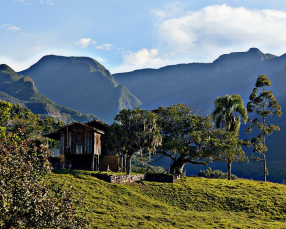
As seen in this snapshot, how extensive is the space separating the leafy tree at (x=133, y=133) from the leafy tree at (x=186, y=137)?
4546 millimetres

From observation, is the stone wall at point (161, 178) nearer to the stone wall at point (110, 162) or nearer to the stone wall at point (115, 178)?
the stone wall at point (115, 178)

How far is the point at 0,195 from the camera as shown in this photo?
1152 cm

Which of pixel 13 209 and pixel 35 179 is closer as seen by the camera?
pixel 13 209

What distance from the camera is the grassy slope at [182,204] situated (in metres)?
25.5

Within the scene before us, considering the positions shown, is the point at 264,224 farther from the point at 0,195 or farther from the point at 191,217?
the point at 0,195

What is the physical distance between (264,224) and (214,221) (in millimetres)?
4105

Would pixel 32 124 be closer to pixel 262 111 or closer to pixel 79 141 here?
pixel 79 141

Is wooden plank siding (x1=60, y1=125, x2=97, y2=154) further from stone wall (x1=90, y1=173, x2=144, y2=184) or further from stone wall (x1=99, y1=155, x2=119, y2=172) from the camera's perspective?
stone wall (x1=90, y1=173, x2=144, y2=184)

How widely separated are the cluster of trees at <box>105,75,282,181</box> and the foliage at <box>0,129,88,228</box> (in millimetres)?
26883

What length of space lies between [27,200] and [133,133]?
29.0m

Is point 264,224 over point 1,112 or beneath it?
beneath

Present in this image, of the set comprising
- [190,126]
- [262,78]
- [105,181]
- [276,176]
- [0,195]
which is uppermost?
[262,78]

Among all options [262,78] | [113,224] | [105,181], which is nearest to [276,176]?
[262,78]

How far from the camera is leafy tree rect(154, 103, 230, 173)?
4516cm
